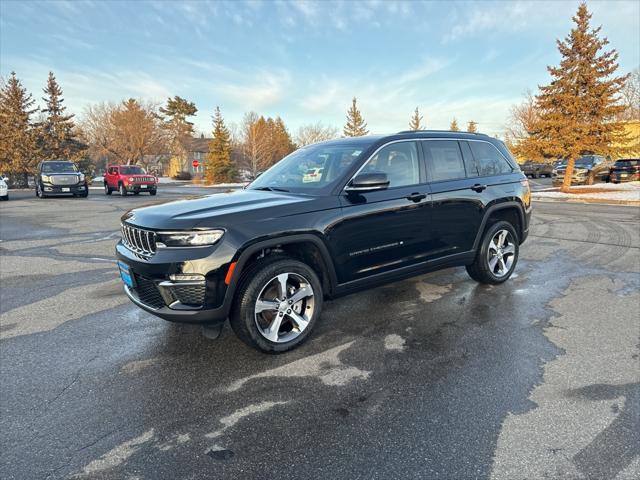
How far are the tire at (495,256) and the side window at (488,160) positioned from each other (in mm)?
677

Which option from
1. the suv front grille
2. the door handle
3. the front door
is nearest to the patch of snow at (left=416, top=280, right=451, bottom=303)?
the front door

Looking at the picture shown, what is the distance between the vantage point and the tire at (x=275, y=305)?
3.19 meters

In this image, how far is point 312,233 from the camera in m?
3.43

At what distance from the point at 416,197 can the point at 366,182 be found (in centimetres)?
80

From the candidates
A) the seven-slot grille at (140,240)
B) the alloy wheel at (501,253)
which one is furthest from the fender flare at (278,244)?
the alloy wheel at (501,253)

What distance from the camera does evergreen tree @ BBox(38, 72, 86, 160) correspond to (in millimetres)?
39500

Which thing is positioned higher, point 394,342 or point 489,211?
point 489,211

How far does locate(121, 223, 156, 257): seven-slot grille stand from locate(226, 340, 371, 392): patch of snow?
1.23 meters

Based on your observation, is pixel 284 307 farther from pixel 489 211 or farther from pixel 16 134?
pixel 16 134

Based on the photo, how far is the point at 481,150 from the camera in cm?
507

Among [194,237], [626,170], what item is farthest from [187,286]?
[626,170]

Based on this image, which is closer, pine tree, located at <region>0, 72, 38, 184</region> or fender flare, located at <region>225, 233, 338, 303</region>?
fender flare, located at <region>225, 233, 338, 303</region>

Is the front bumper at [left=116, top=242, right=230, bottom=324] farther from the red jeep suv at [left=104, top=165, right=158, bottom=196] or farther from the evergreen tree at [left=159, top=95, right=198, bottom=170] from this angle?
the evergreen tree at [left=159, top=95, right=198, bottom=170]

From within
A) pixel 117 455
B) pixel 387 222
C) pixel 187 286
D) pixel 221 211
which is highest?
pixel 221 211
